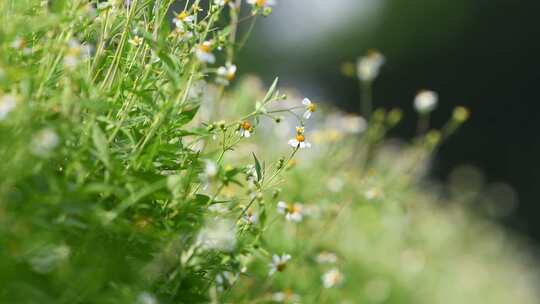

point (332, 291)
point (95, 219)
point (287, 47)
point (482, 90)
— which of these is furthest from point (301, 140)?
A: point (287, 47)

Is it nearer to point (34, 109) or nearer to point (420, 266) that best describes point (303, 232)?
point (420, 266)

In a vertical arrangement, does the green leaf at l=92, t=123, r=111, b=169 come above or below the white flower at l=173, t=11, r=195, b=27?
below

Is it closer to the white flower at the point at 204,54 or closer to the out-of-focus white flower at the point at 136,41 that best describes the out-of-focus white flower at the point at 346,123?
the out-of-focus white flower at the point at 136,41

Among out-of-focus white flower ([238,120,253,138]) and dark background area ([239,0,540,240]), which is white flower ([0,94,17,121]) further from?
dark background area ([239,0,540,240])

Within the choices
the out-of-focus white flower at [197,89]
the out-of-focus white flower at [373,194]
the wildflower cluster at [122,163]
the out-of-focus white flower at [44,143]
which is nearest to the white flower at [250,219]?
the wildflower cluster at [122,163]

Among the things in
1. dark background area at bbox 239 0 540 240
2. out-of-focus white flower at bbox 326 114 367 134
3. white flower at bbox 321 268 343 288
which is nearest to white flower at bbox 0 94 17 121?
white flower at bbox 321 268 343 288

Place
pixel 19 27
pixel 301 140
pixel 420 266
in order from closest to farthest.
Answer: pixel 19 27, pixel 301 140, pixel 420 266
